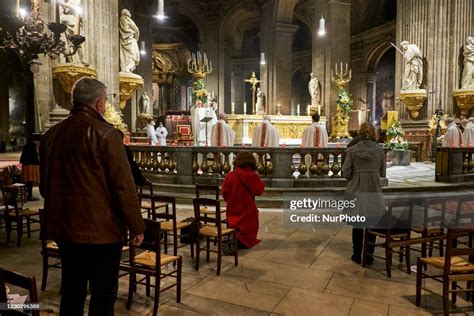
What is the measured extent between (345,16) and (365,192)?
61.8ft

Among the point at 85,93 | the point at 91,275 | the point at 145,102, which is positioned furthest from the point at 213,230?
the point at 145,102

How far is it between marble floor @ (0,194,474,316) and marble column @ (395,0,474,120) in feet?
42.5

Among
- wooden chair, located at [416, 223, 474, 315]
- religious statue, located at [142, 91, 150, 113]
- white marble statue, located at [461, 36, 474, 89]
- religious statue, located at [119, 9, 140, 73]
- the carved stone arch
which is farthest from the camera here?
the carved stone arch

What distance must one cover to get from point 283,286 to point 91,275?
2305 millimetres

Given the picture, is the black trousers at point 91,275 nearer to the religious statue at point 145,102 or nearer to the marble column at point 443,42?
the marble column at point 443,42

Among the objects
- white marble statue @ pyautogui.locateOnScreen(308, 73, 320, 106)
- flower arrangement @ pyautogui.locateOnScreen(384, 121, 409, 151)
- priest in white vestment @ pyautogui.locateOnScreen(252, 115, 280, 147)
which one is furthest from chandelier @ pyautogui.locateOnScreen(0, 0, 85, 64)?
white marble statue @ pyautogui.locateOnScreen(308, 73, 320, 106)

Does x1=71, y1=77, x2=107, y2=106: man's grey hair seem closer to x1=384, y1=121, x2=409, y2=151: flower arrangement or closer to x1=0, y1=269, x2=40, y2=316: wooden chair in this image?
x1=0, y1=269, x2=40, y2=316: wooden chair

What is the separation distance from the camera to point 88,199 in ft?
7.68

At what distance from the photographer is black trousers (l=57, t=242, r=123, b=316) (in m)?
2.41

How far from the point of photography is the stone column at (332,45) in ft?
68.8

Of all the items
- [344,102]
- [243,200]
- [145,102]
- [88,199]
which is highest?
[145,102]

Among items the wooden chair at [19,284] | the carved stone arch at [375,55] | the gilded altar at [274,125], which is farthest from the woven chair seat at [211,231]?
the carved stone arch at [375,55]

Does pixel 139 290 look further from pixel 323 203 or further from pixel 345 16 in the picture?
pixel 345 16

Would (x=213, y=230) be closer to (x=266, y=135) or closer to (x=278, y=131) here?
(x=266, y=135)
